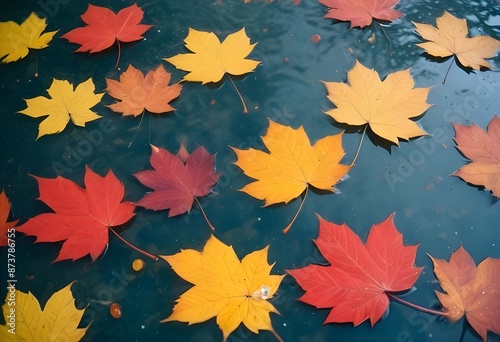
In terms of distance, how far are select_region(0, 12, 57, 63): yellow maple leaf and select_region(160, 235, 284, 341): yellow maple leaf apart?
774 mm

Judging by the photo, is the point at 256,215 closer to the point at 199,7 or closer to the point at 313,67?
the point at 313,67

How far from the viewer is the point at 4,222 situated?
100 centimetres

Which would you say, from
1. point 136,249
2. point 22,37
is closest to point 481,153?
point 136,249

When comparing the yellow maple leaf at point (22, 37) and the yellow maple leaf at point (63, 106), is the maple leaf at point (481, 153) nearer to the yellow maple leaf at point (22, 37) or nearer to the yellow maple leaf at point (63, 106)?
the yellow maple leaf at point (63, 106)

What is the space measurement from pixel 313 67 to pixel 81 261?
71 centimetres

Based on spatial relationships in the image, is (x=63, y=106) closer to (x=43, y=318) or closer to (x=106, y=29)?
(x=106, y=29)

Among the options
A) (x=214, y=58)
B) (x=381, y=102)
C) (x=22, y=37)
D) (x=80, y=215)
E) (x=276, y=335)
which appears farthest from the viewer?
(x=22, y=37)

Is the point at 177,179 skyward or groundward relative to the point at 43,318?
skyward

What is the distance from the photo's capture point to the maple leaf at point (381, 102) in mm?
1068

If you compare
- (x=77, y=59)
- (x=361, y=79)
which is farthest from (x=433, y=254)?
(x=77, y=59)

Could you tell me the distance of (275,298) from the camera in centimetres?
89

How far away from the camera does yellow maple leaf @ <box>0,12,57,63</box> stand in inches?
50.6

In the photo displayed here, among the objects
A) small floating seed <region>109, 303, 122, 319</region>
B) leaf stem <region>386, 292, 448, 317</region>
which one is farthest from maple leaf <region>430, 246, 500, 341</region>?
small floating seed <region>109, 303, 122, 319</region>

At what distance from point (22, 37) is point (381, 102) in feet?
3.17
